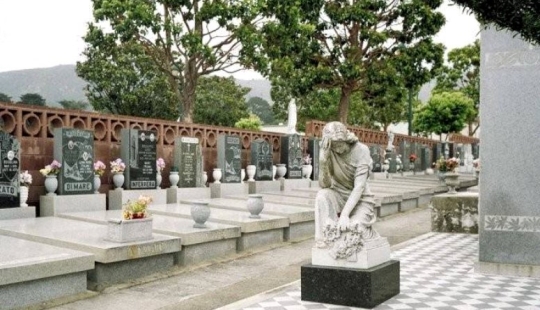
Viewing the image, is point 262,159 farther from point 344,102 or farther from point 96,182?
A: point 344,102

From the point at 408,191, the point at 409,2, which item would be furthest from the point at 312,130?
the point at 409,2

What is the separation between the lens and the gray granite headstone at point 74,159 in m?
11.4

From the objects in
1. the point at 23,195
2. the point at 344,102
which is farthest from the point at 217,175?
the point at 344,102

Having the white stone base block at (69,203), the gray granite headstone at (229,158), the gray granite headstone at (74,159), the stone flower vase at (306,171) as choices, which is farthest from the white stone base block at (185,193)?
the stone flower vase at (306,171)

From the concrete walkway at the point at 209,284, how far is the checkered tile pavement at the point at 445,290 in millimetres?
777

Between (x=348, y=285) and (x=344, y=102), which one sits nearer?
(x=348, y=285)

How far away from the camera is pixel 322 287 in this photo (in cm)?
613

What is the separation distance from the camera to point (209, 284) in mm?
7887

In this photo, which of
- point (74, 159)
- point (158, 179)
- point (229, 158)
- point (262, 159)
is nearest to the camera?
point (74, 159)

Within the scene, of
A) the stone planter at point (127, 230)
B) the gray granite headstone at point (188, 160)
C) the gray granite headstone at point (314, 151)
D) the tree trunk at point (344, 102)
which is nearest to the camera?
the stone planter at point (127, 230)

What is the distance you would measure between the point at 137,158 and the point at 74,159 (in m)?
1.84

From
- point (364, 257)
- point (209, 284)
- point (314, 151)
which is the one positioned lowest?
point (209, 284)

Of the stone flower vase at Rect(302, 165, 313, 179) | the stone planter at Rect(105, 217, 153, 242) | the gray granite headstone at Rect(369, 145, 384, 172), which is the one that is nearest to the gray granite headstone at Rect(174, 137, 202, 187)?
the stone flower vase at Rect(302, 165, 313, 179)

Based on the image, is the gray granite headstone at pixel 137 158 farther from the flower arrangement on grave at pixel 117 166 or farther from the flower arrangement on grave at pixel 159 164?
the flower arrangement on grave at pixel 159 164
